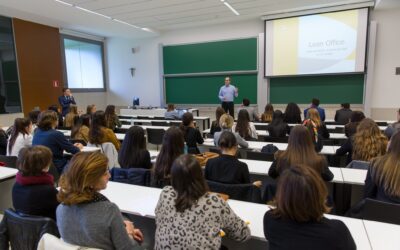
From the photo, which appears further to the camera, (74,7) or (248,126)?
(74,7)

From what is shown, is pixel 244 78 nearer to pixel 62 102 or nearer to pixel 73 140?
pixel 62 102

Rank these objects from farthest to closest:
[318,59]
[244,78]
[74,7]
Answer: [244,78] < [318,59] < [74,7]

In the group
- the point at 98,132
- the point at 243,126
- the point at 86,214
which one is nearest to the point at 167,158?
the point at 86,214

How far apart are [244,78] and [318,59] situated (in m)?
2.27

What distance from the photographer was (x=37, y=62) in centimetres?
852

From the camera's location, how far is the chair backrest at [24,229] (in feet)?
4.95

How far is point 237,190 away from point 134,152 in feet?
3.79

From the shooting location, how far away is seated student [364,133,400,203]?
1909 millimetres

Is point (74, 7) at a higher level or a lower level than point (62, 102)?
higher

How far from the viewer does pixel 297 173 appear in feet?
3.99

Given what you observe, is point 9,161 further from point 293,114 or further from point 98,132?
point 293,114

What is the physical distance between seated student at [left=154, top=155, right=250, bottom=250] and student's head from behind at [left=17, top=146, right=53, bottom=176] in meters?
0.92

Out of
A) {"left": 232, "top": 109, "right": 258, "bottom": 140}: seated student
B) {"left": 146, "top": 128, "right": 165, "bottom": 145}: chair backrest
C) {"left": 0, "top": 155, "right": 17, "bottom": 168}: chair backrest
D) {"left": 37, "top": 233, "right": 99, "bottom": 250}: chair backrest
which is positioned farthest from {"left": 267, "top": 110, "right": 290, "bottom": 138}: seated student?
{"left": 37, "top": 233, "right": 99, "bottom": 250}: chair backrest

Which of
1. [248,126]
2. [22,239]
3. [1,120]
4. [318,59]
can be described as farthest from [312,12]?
[1,120]
